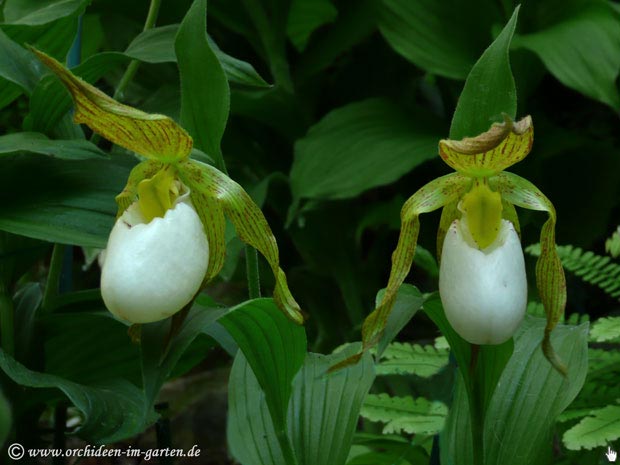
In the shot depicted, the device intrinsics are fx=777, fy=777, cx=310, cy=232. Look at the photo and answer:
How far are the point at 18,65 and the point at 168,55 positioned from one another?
196 mm

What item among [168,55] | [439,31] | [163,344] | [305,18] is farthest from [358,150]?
[163,344]

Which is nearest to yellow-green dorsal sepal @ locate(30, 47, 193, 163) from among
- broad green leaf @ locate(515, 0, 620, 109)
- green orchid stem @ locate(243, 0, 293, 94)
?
broad green leaf @ locate(515, 0, 620, 109)

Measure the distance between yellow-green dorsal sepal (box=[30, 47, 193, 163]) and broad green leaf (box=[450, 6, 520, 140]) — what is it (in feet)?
0.82

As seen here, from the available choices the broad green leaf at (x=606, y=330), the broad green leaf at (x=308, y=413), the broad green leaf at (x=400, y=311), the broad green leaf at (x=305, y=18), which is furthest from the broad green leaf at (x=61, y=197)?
the broad green leaf at (x=305, y=18)

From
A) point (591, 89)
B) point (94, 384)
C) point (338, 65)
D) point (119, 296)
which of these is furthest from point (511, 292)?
point (338, 65)

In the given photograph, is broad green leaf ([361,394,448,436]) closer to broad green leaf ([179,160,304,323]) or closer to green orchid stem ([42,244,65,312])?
broad green leaf ([179,160,304,323])

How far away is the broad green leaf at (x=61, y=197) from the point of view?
0.92m

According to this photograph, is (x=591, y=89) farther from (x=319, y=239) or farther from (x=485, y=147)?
(x=485, y=147)

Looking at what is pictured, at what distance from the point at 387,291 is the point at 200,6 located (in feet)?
0.99

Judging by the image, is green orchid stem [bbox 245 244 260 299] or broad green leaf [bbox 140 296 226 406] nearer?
broad green leaf [bbox 140 296 226 406]

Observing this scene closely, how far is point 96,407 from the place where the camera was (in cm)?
89

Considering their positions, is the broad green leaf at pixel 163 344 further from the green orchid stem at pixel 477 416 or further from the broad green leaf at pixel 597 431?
the broad green leaf at pixel 597 431

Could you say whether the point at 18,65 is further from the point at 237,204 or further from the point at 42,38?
the point at 237,204

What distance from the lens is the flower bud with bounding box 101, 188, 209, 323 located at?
65 cm
